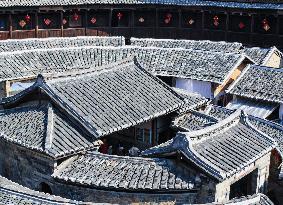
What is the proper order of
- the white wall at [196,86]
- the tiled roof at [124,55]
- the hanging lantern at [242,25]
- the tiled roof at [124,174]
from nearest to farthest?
the tiled roof at [124,174], the tiled roof at [124,55], the white wall at [196,86], the hanging lantern at [242,25]

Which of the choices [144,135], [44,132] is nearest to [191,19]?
[144,135]

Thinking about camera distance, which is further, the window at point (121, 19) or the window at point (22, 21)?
the window at point (121, 19)

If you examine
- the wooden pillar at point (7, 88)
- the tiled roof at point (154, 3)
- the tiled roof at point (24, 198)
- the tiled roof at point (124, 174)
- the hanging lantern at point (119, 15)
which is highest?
the tiled roof at point (154, 3)

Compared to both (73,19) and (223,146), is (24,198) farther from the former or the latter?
(73,19)

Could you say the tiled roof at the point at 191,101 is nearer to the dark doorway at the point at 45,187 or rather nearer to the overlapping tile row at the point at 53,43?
the dark doorway at the point at 45,187

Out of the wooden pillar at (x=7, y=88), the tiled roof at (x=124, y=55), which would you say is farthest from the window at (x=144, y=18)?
the wooden pillar at (x=7, y=88)

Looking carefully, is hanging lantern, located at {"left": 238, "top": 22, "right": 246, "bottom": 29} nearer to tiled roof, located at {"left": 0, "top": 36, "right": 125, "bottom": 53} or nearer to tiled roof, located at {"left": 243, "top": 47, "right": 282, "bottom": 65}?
tiled roof, located at {"left": 243, "top": 47, "right": 282, "bottom": 65}

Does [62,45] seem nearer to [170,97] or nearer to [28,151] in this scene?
[170,97]
